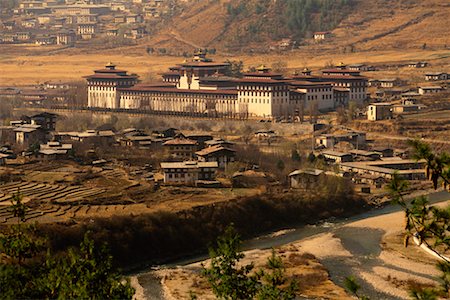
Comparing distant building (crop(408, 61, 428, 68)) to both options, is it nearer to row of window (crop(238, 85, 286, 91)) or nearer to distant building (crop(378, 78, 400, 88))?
distant building (crop(378, 78, 400, 88))

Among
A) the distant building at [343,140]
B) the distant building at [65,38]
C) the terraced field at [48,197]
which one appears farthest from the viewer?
the distant building at [65,38]

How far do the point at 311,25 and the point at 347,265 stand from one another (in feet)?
147

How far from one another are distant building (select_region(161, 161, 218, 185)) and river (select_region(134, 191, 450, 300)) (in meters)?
3.77

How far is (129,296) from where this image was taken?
9.30 m

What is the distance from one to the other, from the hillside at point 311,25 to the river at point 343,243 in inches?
1308

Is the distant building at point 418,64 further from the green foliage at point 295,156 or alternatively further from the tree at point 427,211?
the tree at point 427,211

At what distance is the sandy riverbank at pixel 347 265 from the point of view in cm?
1653

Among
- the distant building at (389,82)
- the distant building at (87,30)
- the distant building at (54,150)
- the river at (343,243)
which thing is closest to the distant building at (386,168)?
the river at (343,243)

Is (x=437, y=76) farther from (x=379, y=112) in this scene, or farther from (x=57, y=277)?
(x=57, y=277)

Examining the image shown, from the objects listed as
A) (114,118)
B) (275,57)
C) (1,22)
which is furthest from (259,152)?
(1,22)

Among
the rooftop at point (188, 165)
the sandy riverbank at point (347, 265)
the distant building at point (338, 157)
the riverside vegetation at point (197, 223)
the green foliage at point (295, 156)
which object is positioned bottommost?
the sandy riverbank at point (347, 265)

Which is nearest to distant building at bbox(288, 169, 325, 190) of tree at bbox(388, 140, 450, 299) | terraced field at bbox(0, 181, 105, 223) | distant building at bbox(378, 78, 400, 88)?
terraced field at bbox(0, 181, 105, 223)

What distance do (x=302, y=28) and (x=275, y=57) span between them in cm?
692

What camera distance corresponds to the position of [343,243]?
779 inches
